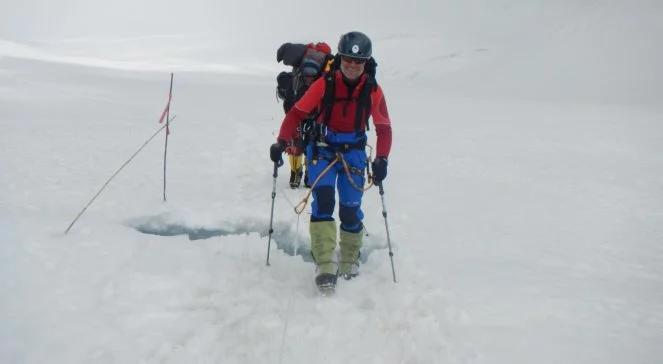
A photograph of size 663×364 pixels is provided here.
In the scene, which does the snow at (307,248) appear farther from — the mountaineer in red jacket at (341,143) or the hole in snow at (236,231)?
the mountaineer in red jacket at (341,143)

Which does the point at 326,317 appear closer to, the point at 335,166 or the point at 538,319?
the point at 335,166

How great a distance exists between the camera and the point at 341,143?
15.1 ft

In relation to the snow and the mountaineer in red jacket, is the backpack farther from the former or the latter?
the snow

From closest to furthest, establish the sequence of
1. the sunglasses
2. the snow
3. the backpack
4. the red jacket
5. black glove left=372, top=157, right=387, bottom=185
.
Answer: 1. the snow
2. the sunglasses
3. the red jacket
4. black glove left=372, top=157, right=387, bottom=185
5. the backpack

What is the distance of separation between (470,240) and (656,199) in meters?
4.04

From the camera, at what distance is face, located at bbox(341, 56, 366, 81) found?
4.29 metres

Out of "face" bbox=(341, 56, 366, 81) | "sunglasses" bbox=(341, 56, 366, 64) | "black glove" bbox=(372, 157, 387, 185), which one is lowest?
"black glove" bbox=(372, 157, 387, 185)

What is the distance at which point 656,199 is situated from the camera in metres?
7.77

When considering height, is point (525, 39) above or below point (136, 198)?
above

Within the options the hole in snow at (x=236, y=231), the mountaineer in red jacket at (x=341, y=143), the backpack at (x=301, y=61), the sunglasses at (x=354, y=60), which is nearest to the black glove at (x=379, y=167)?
the mountaineer in red jacket at (x=341, y=143)

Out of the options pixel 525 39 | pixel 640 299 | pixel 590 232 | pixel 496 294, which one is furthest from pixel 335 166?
pixel 525 39

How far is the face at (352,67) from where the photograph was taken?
14.1 ft

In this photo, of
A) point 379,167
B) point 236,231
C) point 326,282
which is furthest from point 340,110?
point 236,231

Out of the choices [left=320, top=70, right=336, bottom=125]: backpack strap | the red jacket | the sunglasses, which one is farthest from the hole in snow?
the sunglasses
